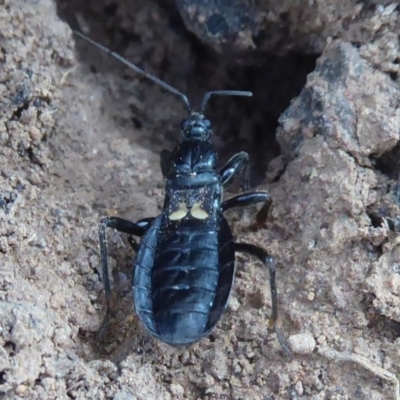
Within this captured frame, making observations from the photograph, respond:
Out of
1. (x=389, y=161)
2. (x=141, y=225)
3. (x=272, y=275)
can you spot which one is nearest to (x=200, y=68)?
(x=141, y=225)

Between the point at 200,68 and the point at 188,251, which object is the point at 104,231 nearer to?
the point at 188,251

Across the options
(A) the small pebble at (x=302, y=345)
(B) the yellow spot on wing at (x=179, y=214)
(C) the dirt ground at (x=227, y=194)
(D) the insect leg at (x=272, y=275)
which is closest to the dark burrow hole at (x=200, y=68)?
(C) the dirt ground at (x=227, y=194)

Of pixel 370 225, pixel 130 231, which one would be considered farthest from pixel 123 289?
pixel 370 225

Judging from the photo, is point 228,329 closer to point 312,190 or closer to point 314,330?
point 314,330

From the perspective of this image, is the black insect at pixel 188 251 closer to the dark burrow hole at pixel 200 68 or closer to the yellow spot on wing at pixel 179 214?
the yellow spot on wing at pixel 179 214

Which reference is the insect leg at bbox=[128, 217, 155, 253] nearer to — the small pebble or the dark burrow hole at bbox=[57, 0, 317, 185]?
the small pebble

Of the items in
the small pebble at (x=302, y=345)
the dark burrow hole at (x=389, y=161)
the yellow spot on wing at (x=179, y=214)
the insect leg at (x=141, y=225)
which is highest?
the dark burrow hole at (x=389, y=161)

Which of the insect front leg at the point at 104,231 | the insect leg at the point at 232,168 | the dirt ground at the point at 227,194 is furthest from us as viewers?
the insect leg at the point at 232,168
